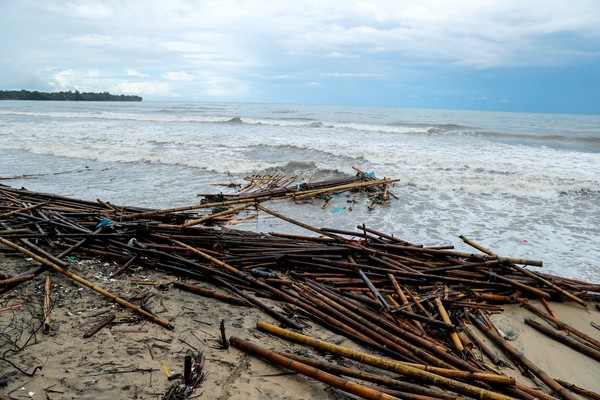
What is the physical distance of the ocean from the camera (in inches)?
306

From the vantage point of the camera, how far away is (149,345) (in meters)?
3.02

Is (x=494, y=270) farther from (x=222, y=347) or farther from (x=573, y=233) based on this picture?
(x=573, y=233)

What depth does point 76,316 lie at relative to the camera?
11.1 feet

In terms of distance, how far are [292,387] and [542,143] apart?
2662 centimetres

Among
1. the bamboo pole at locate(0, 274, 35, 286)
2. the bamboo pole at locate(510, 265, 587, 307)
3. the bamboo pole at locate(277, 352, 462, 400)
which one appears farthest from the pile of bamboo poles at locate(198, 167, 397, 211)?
the bamboo pole at locate(277, 352, 462, 400)

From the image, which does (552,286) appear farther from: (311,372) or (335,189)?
(335,189)

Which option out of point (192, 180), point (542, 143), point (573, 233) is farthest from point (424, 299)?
point (542, 143)

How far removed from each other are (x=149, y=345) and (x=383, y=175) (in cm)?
1143

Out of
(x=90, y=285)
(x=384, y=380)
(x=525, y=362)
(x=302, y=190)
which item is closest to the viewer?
(x=384, y=380)

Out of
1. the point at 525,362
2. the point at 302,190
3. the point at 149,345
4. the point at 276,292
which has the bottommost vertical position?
the point at 525,362

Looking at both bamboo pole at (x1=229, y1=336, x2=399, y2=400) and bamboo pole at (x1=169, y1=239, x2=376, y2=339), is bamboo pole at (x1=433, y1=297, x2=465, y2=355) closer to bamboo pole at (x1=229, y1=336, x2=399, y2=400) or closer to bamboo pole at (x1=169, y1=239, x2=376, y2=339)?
bamboo pole at (x1=169, y1=239, x2=376, y2=339)

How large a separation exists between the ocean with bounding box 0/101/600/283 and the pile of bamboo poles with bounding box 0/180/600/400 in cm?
226

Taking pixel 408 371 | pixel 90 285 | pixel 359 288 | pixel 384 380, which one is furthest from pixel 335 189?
pixel 384 380

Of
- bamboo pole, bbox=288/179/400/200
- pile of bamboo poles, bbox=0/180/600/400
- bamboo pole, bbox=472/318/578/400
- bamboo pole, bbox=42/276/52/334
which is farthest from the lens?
bamboo pole, bbox=288/179/400/200
